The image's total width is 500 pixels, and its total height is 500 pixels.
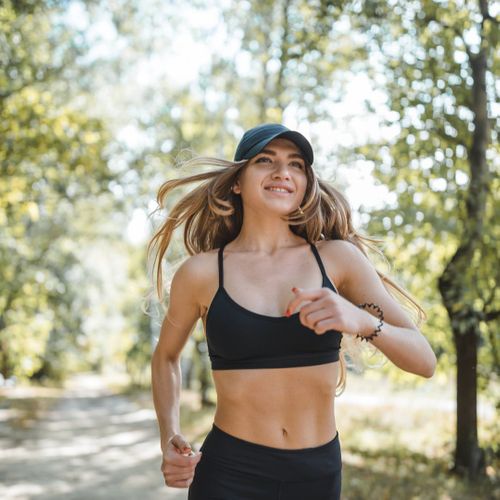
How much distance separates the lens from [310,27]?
26.0 feet

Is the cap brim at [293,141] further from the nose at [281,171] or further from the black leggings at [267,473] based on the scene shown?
the black leggings at [267,473]

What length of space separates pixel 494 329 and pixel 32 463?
6.26m

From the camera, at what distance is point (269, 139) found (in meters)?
2.67

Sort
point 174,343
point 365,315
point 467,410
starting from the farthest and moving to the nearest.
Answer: point 467,410 < point 174,343 < point 365,315

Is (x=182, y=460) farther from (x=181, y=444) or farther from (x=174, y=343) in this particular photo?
(x=174, y=343)

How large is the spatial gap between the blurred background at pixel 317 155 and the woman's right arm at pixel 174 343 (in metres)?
0.70

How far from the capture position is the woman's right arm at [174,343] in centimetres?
269

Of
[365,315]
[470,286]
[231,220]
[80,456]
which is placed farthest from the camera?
[80,456]

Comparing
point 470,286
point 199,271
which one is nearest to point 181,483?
point 199,271

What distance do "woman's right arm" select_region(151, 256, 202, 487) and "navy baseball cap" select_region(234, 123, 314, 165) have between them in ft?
1.56

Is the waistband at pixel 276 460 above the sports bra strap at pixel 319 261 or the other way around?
the other way around

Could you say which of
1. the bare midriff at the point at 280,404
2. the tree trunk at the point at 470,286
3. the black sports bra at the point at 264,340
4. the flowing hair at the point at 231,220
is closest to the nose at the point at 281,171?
the flowing hair at the point at 231,220

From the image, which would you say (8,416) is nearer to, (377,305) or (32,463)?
(32,463)

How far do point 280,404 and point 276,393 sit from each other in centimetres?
4
